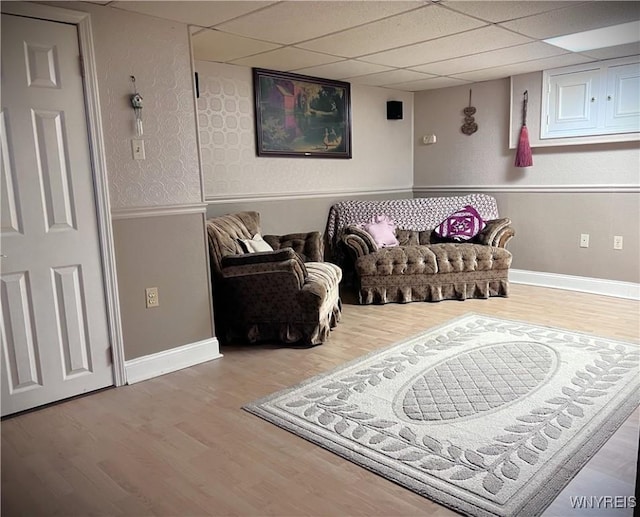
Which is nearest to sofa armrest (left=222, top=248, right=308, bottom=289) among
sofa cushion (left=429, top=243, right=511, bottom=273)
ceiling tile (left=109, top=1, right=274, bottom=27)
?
ceiling tile (left=109, top=1, right=274, bottom=27)

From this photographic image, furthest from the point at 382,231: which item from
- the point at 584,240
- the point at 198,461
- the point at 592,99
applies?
the point at 198,461

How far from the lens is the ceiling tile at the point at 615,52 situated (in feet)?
13.7

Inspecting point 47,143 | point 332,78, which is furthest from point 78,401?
point 332,78

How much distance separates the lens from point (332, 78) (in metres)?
4.96

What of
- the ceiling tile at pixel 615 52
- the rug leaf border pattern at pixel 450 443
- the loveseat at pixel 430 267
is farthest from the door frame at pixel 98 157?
the ceiling tile at pixel 615 52

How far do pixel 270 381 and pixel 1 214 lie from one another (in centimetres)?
163

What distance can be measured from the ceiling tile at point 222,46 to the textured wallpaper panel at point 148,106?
34 centimetres

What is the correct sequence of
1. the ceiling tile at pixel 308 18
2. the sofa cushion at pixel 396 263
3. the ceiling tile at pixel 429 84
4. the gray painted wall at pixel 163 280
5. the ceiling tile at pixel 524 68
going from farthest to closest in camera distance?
the ceiling tile at pixel 429 84 → the sofa cushion at pixel 396 263 → the ceiling tile at pixel 524 68 → the gray painted wall at pixel 163 280 → the ceiling tile at pixel 308 18

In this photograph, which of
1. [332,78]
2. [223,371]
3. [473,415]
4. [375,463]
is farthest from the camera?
[332,78]

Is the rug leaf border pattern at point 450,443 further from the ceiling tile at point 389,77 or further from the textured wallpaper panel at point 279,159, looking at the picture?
the ceiling tile at point 389,77

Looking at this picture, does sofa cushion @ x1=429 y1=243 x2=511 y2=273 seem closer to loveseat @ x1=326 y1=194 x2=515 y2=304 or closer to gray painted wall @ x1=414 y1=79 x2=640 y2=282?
loveseat @ x1=326 y1=194 x2=515 y2=304

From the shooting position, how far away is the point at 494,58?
14.0 feet

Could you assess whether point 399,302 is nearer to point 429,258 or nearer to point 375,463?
point 429,258

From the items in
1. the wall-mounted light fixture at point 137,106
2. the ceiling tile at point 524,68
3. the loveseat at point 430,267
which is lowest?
the loveseat at point 430,267
